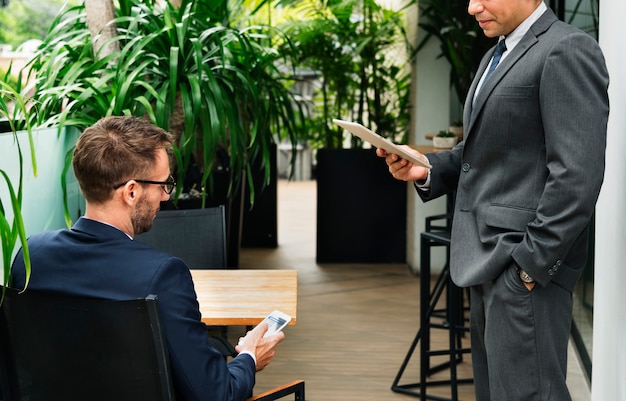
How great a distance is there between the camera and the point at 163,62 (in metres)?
4.19

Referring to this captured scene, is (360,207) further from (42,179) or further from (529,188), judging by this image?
(529,188)

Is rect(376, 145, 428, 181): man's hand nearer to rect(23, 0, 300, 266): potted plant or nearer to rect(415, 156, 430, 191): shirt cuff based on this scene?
rect(415, 156, 430, 191): shirt cuff

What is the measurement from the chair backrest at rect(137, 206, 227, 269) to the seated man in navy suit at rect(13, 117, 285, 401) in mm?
1462

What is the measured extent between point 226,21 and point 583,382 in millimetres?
2535

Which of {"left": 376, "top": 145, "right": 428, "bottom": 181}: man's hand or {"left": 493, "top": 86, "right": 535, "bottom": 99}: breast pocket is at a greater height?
{"left": 493, "top": 86, "right": 535, "bottom": 99}: breast pocket

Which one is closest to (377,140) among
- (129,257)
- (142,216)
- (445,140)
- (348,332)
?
(142,216)

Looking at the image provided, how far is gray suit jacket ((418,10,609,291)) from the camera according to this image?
7.29ft

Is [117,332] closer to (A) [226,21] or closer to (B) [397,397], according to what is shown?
(B) [397,397]

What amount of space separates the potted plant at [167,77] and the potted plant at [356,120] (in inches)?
83.6

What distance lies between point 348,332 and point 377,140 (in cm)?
299

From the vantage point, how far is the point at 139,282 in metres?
1.94

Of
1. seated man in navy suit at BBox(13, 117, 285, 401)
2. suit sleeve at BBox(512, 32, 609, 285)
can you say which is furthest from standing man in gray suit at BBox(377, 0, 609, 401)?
seated man in navy suit at BBox(13, 117, 285, 401)

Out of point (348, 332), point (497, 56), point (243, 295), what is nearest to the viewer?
point (497, 56)

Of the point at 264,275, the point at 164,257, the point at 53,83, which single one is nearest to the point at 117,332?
the point at 164,257
